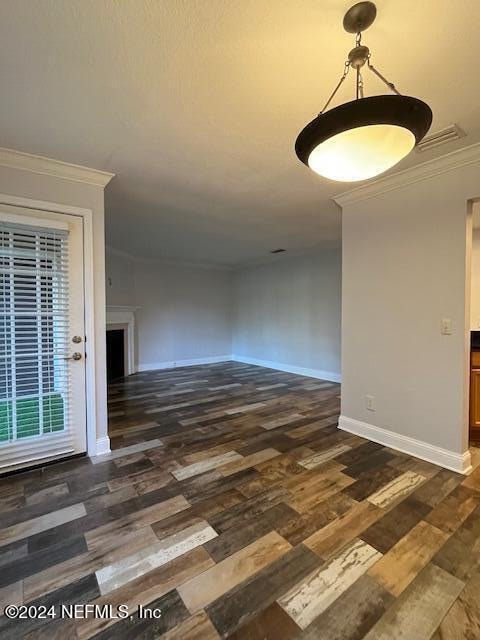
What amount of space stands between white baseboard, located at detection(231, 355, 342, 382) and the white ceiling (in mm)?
3914

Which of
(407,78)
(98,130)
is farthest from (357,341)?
(98,130)

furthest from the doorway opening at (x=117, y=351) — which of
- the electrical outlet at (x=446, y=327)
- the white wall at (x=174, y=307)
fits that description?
the electrical outlet at (x=446, y=327)

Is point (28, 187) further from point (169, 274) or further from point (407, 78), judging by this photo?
point (169, 274)

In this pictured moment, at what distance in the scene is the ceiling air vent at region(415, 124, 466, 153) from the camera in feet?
6.84

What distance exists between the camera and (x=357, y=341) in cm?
323

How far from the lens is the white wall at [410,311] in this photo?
8.15 feet

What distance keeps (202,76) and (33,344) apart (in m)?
2.32

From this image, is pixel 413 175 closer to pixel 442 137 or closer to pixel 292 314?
pixel 442 137

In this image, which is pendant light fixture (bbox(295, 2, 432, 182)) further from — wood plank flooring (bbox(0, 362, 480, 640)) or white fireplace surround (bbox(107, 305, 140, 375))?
white fireplace surround (bbox(107, 305, 140, 375))

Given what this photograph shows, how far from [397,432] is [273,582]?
196 cm

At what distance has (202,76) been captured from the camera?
5.27ft

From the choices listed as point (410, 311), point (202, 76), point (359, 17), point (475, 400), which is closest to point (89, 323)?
point (202, 76)

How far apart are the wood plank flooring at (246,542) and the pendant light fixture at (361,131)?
1.98 m

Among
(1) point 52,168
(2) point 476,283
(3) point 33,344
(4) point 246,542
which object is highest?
(1) point 52,168
